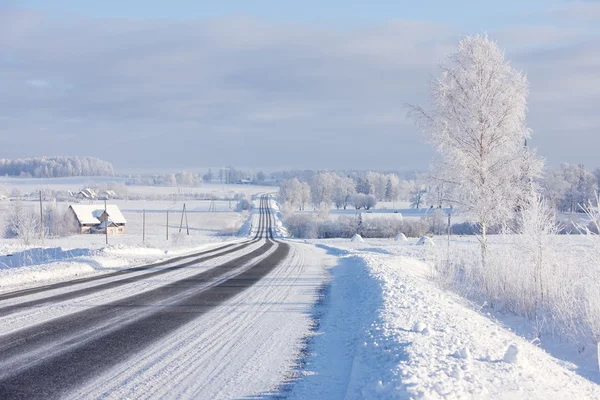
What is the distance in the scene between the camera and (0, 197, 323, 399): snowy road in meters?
5.73

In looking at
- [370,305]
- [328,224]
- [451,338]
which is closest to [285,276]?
[370,305]

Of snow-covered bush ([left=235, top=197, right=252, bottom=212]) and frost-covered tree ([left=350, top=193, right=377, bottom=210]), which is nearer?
snow-covered bush ([left=235, top=197, right=252, bottom=212])

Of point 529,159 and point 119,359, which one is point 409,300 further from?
point 529,159

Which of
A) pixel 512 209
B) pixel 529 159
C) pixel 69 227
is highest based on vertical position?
pixel 529 159

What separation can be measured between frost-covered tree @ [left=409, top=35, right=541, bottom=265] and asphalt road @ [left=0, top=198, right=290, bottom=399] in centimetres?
1102

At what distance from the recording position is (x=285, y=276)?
17.6m

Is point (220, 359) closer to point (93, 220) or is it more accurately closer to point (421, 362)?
point (421, 362)

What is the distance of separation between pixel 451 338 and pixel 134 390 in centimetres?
422

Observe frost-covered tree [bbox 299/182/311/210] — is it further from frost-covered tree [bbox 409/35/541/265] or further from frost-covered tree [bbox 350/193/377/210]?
frost-covered tree [bbox 409/35/541/265]

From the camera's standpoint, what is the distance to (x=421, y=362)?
5.70m

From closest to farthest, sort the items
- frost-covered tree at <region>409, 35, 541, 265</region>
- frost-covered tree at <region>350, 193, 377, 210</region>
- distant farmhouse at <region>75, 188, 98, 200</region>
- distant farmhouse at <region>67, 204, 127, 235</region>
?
1. frost-covered tree at <region>409, 35, 541, 265</region>
2. distant farmhouse at <region>67, 204, 127, 235</region>
3. distant farmhouse at <region>75, 188, 98, 200</region>
4. frost-covered tree at <region>350, 193, 377, 210</region>

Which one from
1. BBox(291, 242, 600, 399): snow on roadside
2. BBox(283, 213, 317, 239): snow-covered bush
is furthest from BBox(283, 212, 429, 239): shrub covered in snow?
BBox(291, 242, 600, 399): snow on roadside

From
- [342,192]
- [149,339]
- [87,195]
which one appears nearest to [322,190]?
[342,192]

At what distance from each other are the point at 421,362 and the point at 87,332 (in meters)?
5.48
